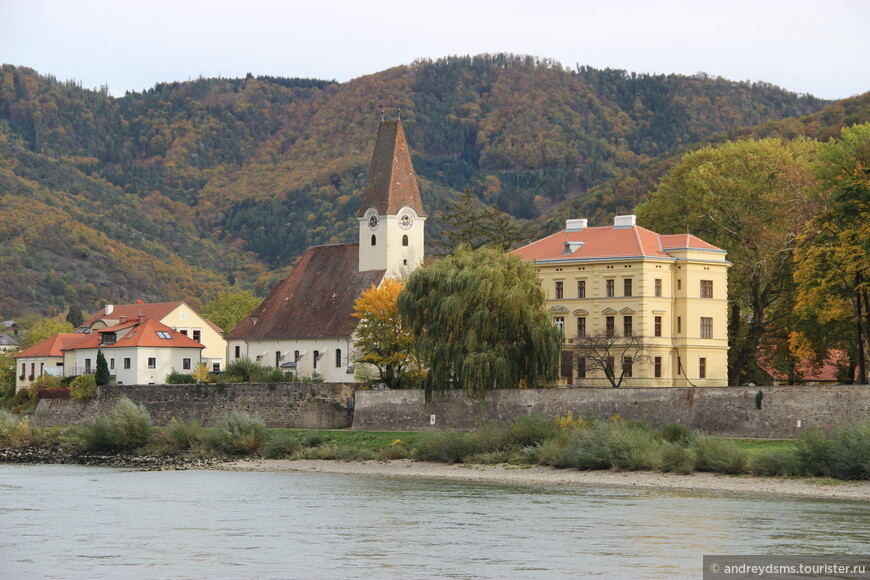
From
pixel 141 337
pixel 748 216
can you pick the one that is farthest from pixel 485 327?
pixel 141 337

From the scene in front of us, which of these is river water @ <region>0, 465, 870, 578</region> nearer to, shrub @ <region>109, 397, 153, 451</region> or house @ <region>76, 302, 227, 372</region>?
shrub @ <region>109, 397, 153, 451</region>

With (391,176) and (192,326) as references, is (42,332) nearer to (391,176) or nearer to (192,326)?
(192,326)

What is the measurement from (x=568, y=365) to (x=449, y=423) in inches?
318

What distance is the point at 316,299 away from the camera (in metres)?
88.2

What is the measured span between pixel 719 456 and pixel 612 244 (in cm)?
2071

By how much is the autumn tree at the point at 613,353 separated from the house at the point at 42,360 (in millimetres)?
41819

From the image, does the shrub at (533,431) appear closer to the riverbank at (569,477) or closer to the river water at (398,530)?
the riverbank at (569,477)

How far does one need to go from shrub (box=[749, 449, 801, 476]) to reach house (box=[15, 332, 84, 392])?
56.9 metres

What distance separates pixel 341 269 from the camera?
89188 mm

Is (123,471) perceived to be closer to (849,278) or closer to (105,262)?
(849,278)

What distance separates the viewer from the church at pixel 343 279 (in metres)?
85.3

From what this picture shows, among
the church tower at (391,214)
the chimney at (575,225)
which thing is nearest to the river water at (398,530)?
the chimney at (575,225)

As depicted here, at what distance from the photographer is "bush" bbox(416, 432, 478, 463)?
5941 centimetres

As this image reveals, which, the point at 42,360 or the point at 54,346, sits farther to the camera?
the point at 54,346
